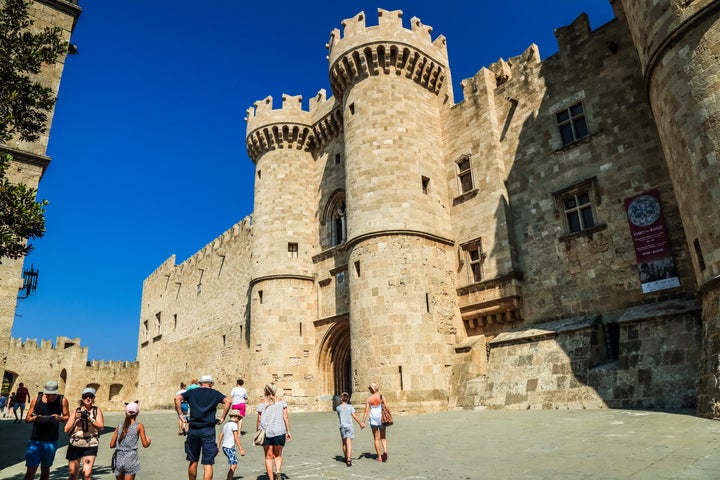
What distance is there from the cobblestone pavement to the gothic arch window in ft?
32.8

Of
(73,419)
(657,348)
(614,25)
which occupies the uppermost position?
(614,25)

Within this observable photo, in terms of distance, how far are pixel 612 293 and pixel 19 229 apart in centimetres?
1286

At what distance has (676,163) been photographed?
32.1ft

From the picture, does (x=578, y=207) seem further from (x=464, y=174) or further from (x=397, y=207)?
(x=397, y=207)

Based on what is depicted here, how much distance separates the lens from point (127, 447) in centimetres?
519

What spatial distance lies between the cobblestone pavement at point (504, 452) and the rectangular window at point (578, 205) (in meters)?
5.73

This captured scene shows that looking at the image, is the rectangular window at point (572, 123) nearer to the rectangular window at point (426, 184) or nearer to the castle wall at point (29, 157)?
the rectangular window at point (426, 184)

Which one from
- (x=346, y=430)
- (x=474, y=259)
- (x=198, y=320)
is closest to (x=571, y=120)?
(x=474, y=259)

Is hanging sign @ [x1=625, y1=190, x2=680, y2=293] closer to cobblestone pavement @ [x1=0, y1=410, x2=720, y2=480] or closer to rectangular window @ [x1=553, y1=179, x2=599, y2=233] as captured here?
rectangular window @ [x1=553, y1=179, x2=599, y2=233]

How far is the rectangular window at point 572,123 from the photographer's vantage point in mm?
14289

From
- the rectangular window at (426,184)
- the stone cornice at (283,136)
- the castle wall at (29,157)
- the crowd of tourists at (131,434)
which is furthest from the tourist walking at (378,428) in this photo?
the stone cornice at (283,136)

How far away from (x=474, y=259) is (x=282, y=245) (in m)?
8.20

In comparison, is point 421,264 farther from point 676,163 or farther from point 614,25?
point 614,25

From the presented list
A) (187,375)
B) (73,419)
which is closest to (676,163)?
(73,419)
